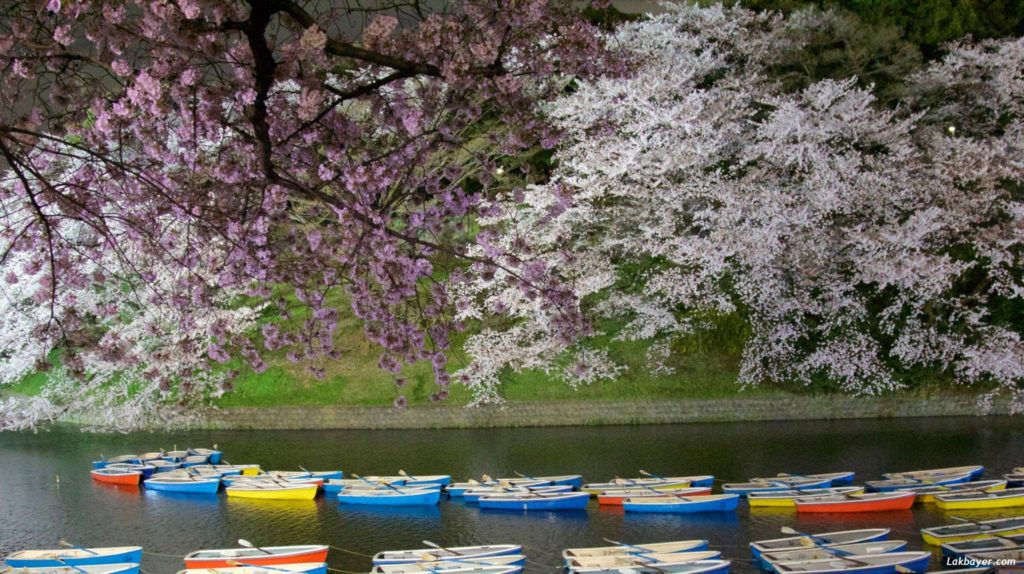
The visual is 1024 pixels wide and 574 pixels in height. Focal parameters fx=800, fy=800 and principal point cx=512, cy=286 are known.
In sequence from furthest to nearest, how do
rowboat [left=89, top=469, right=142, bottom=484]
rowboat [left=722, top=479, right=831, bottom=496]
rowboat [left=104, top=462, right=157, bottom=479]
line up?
1. rowboat [left=104, top=462, right=157, bottom=479]
2. rowboat [left=89, top=469, right=142, bottom=484]
3. rowboat [left=722, top=479, right=831, bottom=496]

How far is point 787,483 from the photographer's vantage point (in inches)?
490

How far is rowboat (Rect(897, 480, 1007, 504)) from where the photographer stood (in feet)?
37.6

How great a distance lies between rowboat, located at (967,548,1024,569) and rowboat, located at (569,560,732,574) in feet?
8.57

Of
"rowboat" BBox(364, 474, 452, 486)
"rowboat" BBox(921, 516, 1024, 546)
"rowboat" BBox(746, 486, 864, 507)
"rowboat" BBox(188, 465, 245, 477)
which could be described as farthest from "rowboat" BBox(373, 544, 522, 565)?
"rowboat" BBox(188, 465, 245, 477)

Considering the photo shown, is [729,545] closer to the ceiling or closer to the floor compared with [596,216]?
closer to the floor

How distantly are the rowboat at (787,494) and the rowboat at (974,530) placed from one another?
182 cm

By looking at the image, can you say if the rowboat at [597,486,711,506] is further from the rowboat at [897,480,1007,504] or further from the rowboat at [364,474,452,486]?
the rowboat at [897,480,1007,504]

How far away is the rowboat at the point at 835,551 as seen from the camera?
870cm

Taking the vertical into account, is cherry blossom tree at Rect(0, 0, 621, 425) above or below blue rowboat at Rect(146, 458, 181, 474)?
above

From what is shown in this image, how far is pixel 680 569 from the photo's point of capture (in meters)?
8.28

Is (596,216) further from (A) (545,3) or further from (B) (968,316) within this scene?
(A) (545,3)

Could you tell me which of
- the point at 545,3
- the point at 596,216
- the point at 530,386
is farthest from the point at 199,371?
the point at 545,3

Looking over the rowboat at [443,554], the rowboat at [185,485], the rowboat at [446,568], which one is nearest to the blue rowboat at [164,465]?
the rowboat at [185,485]

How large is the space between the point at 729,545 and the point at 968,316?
35.4 feet
